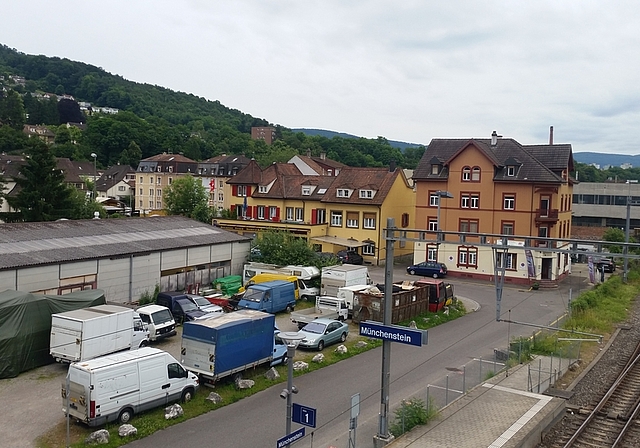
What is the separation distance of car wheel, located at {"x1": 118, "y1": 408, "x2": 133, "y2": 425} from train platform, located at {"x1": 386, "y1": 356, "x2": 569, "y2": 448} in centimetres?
685

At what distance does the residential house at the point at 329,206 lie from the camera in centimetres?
4791

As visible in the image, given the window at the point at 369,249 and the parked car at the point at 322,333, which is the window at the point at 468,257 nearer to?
the window at the point at 369,249

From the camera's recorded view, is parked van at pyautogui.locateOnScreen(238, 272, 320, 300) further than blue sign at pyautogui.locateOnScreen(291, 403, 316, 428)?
Yes

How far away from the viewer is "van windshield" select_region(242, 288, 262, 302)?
27681mm

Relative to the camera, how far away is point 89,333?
1905 cm

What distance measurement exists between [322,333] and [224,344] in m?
6.01

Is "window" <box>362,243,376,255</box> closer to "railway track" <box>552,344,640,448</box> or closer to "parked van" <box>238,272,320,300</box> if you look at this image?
"parked van" <box>238,272,320,300</box>

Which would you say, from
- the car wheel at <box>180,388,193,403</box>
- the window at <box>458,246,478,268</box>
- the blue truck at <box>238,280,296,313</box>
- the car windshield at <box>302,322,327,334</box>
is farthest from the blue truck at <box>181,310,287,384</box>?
the window at <box>458,246,478,268</box>

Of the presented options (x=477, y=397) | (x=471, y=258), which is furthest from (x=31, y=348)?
(x=471, y=258)

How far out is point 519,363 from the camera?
21.9 metres

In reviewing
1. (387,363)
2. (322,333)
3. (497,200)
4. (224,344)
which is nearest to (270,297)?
(322,333)

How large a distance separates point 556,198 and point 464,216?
22.3ft

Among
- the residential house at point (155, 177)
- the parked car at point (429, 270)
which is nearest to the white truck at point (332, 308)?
the parked car at point (429, 270)

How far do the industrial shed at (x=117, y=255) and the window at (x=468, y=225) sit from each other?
59.3 ft
